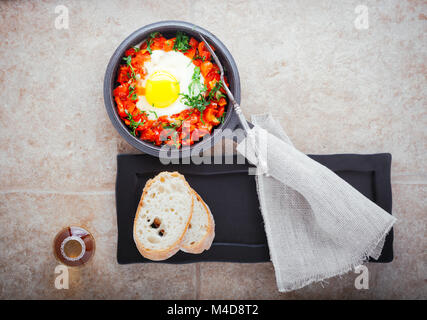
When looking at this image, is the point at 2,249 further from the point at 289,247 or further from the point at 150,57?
the point at 289,247

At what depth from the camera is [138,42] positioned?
1.12 meters

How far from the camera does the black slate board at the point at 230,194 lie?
125 centimetres

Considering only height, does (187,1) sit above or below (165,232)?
above

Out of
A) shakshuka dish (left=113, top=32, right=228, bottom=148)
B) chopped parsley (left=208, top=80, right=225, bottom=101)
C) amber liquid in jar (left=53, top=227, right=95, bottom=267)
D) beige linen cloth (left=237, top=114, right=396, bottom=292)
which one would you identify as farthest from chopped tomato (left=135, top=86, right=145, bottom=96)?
amber liquid in jar (left=53, top=227, right=95, bottom=267)

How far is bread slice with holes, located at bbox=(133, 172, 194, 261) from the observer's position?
1130mm

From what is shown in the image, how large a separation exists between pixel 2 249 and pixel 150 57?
114 cm

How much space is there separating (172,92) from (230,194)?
1.64 ft

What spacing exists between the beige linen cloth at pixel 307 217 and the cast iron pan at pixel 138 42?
163 millimetres

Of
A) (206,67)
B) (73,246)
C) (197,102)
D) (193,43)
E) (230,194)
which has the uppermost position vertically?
(193,43)

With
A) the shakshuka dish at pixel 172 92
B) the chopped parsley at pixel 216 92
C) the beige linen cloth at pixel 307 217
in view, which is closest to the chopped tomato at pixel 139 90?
the shakshuka dish at pixel 172 92

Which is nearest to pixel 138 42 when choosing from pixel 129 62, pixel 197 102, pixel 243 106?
pixel 129 62

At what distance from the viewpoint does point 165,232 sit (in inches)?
45.1

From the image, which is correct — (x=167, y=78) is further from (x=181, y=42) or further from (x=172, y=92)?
(x=181, y=42)
